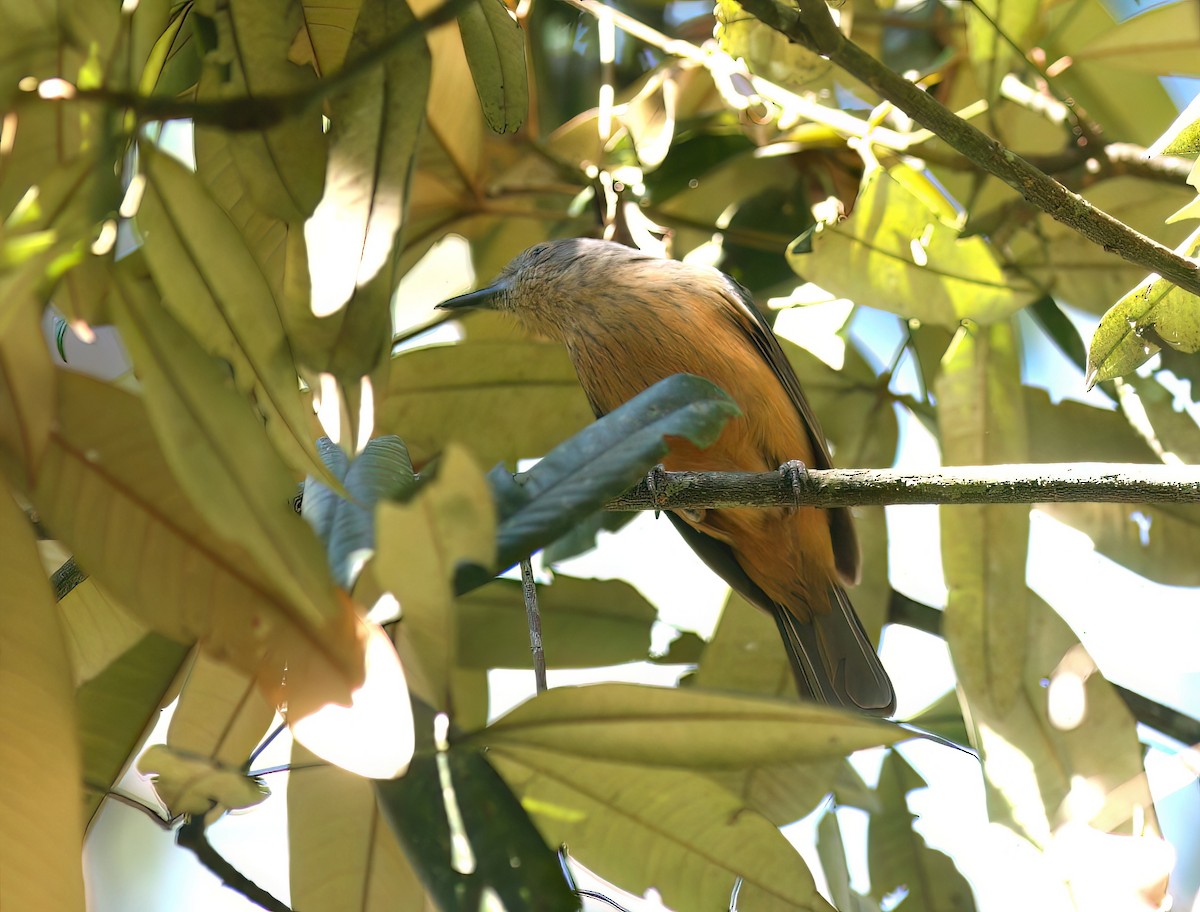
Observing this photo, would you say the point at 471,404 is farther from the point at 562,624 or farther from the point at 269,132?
the point at 269,132

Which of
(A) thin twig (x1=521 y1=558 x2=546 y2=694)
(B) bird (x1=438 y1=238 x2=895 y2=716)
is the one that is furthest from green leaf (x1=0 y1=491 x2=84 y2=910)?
(B) bird (x1=438 y1=238 x2=895 y2=716)

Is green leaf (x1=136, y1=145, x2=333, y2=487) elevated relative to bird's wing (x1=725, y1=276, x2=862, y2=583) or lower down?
lower down

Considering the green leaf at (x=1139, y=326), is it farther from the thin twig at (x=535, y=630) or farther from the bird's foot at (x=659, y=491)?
the thin twig at (x=535, y=630)

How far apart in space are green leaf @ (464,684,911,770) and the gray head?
7.43 feet

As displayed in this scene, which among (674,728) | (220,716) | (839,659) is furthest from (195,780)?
(839,659)

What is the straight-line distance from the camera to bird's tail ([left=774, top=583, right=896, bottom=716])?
9.68 feet

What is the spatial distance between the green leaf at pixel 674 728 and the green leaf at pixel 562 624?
1383 millimetres

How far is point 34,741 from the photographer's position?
0.81m

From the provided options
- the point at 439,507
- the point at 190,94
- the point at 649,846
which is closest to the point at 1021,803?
the point at 649,846

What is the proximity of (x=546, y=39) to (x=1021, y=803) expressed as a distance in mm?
2267

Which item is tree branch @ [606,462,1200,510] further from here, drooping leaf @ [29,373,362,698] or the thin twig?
drooping leaf @ [29,373,362,698]

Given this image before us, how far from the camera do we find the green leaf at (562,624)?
233 centimetres

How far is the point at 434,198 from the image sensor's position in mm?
2559

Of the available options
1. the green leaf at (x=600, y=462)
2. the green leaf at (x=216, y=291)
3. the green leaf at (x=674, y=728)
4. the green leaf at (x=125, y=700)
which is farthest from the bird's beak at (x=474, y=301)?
the green leaf at (x=674, y=728)
